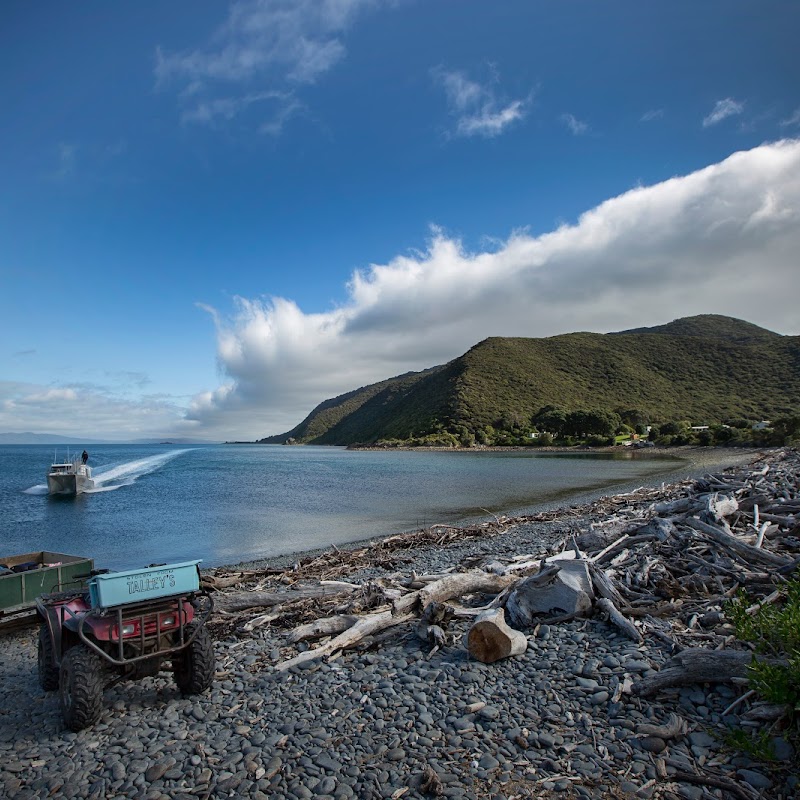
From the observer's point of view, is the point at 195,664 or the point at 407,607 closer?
the point at 195,664

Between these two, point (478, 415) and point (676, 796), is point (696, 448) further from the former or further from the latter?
point (676, 796)

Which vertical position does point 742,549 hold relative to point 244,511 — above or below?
above

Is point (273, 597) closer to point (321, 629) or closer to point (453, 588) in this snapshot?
point (321, 629)

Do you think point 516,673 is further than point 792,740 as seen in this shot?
Yes

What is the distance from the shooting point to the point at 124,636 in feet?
19.8

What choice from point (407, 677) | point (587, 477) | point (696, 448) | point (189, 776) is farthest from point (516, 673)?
point (696, 448)

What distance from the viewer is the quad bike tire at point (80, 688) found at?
5.80 meters

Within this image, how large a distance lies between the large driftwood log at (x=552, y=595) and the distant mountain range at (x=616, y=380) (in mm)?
129394


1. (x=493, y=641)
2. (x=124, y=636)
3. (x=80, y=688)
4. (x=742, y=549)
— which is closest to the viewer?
(x=80, y=688)

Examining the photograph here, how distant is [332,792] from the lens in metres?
4.60

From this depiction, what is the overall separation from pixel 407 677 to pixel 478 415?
136310 millimetres

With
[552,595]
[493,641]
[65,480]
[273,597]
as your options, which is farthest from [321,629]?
[65,480]

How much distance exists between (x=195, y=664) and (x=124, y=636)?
3.21 feet

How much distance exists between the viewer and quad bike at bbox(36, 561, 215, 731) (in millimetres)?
5867
